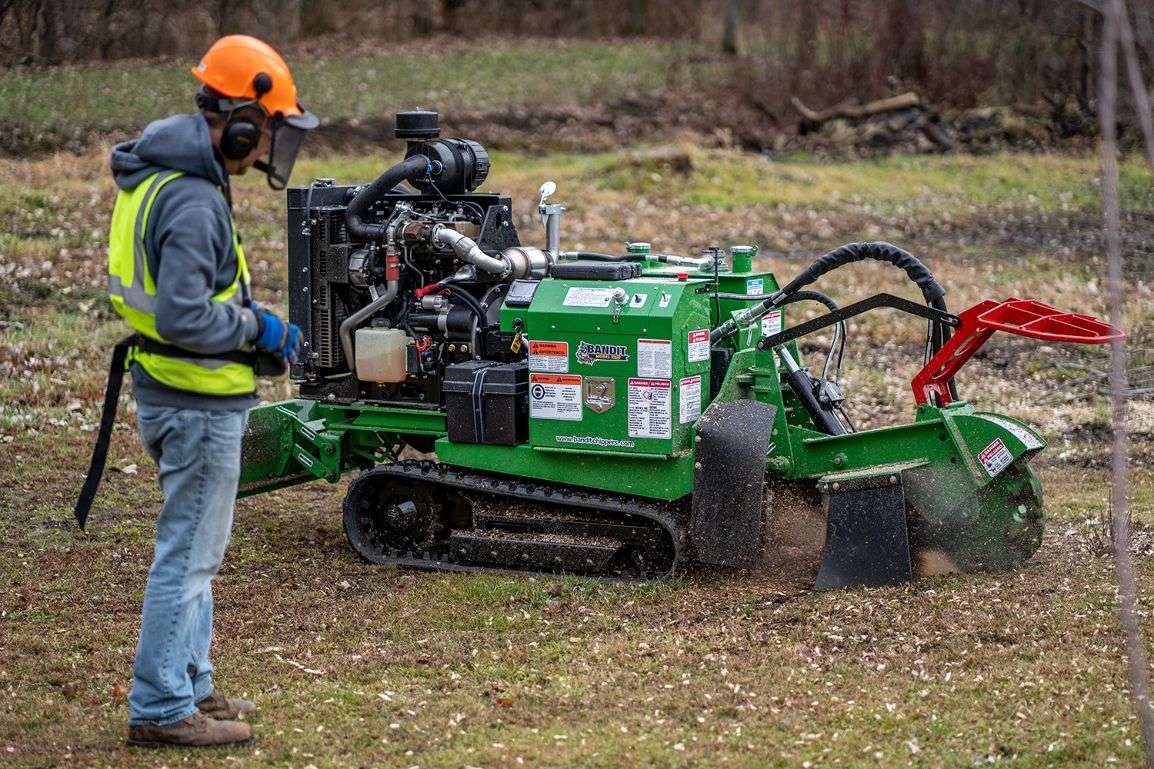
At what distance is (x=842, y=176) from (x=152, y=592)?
19.0 metres

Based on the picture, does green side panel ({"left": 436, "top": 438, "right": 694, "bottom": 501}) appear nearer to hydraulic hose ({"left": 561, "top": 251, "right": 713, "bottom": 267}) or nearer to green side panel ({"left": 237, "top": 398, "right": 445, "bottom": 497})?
green side panel ({"left": 237, "top": 398, "right": 445, "bottom": 497})

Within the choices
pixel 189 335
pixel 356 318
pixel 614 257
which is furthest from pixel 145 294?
pixel 614 257

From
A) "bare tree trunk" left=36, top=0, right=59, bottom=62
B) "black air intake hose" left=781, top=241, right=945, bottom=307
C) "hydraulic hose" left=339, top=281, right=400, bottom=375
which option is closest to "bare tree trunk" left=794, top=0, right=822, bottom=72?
"bare tree trunk" left=36, top=0, right=59, bottom=62

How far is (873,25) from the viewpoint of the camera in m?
30.7

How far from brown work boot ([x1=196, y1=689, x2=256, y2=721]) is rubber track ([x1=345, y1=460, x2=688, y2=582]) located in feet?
7.58

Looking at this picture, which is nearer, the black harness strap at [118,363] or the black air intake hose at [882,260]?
the black harness strap at [118,363]

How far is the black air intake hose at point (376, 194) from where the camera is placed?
7.78 metres

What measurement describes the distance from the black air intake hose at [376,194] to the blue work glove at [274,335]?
107 inches

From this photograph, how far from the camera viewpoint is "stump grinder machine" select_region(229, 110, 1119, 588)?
23.1ft

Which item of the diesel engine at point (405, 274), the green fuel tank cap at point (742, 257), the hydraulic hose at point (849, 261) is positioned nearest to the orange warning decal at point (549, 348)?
the diesel engine at point (405, 274)

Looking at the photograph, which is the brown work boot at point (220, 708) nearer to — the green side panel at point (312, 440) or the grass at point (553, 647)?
the grass at point (553, 647)

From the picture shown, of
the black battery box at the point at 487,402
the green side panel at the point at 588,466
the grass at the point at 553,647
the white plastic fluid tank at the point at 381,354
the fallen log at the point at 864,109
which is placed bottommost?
the grass at the point at 553,647

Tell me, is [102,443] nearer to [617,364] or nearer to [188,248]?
[188,248]

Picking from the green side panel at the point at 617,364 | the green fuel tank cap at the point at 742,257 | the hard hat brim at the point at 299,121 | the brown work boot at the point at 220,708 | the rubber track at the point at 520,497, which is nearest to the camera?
the hard hat brim at the point at 299,121
